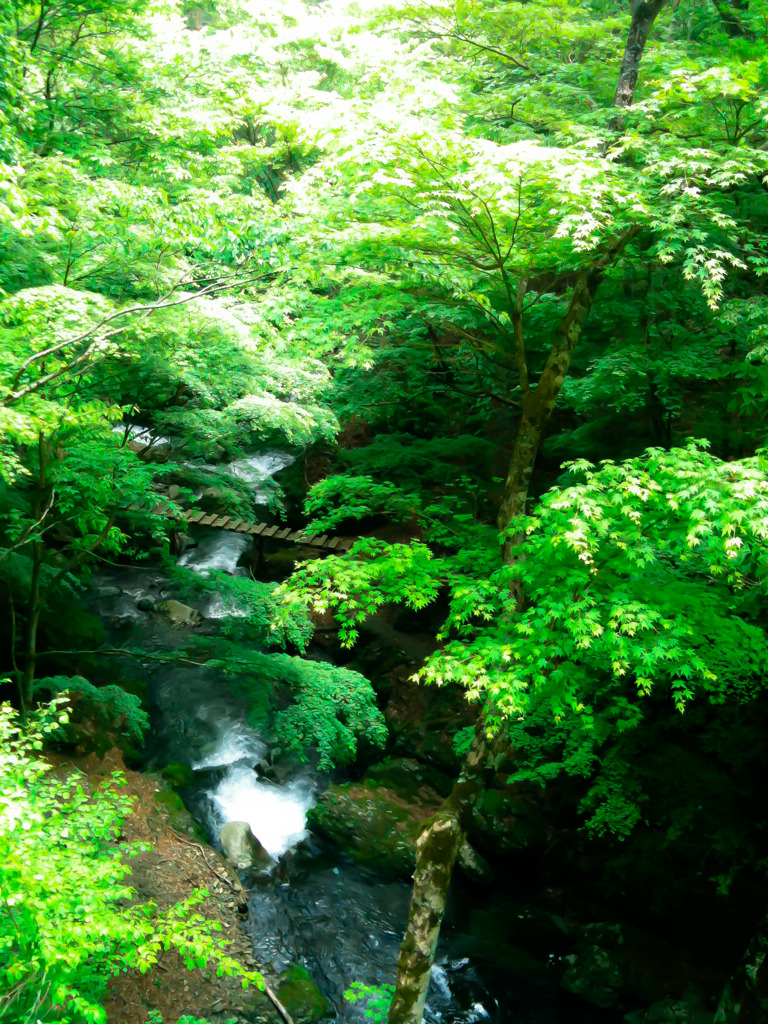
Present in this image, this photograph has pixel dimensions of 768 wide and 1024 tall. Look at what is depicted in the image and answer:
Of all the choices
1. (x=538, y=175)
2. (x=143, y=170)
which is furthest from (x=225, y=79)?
(x=538, y=175)

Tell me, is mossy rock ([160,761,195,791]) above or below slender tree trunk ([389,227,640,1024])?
below

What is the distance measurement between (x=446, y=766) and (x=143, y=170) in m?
9.43

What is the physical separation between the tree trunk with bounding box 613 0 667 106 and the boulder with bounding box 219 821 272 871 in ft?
29.6

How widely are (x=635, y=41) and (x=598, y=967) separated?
955 cm

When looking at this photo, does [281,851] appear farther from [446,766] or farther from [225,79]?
[225,79]

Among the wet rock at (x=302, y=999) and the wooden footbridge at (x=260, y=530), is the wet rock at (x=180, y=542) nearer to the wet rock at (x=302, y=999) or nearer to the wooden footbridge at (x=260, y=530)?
the wooden footbridge at (x=260, y=530)

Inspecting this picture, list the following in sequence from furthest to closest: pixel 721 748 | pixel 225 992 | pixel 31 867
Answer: pixel 721 748 → pixel 225 992 → pixel 31 867

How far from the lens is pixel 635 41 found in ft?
20.8

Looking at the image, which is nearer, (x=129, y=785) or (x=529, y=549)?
(x=529, y=549)

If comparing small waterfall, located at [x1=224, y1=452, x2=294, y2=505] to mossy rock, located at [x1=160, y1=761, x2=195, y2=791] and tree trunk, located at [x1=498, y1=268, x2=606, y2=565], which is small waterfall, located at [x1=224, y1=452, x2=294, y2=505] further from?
tree trunk, located at [x1=498, y1=268, x2=606, y2=565]

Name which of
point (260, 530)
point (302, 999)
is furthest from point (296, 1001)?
point (260, 530)

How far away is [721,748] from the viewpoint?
7.30m

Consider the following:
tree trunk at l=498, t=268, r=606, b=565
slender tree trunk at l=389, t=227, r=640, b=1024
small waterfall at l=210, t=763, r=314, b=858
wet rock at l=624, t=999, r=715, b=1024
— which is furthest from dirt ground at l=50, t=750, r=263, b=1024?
tree trunk at l=498, t=268, r=606, b=565

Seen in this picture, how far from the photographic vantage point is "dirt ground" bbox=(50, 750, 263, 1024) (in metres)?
5.52
